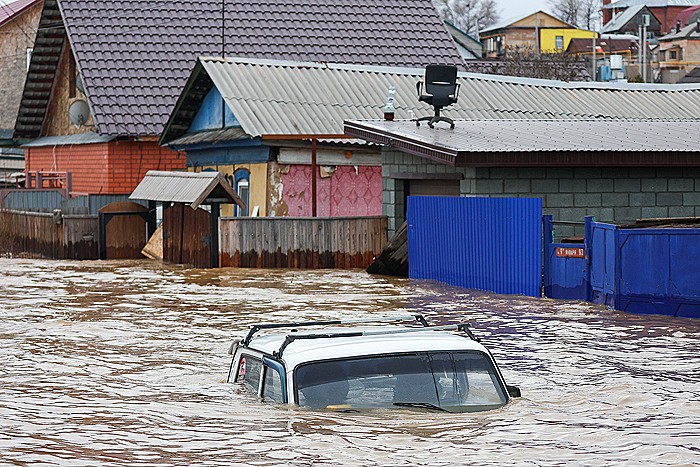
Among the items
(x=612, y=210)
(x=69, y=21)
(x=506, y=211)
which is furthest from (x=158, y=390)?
(x=69, y=21)

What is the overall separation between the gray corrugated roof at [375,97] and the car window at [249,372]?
57.1ft

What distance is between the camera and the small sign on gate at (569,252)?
1854cm

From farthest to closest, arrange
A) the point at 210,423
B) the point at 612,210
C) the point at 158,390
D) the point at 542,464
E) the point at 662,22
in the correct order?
the point at 662,22 < the point at 612,210 < the point at 158,390 < the point at 210,423 < the point at 542,464

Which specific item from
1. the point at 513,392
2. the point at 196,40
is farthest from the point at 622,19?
the point at 513,392

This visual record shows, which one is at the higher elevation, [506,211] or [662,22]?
[662,22]

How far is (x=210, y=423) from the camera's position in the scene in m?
9.66

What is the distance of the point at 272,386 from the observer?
29.8 feet

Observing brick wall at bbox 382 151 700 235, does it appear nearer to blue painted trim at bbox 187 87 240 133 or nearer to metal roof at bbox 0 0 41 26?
blue painted trim at bbox 187 87 240 133

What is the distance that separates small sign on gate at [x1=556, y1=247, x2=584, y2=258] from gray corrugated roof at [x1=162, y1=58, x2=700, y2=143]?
10.0m

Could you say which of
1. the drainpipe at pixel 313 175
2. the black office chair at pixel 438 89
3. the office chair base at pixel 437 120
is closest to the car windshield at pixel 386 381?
the office chair base at pixel 437 120

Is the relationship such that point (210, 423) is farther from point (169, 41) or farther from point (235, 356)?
point (169, 41)

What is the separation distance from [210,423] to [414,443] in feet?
5.76

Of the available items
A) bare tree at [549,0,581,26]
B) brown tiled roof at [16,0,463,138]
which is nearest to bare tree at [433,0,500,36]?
bare tree at [549,0,581,26]

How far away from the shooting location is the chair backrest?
24469mm
